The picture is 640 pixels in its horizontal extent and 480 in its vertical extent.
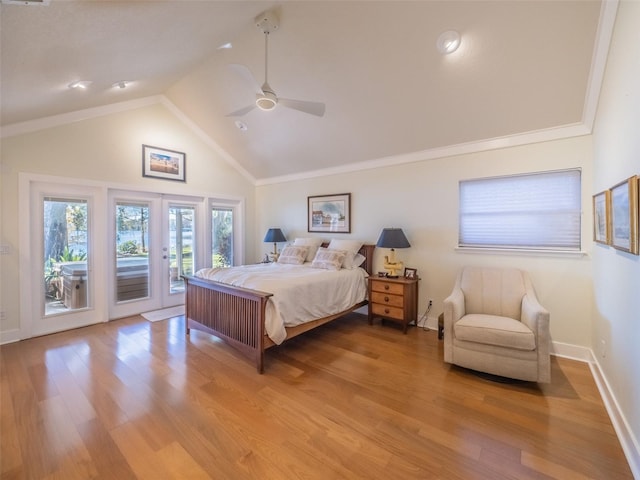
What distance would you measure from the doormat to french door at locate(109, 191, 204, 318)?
15cm

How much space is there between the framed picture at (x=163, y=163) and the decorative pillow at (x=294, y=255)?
2.25 meters

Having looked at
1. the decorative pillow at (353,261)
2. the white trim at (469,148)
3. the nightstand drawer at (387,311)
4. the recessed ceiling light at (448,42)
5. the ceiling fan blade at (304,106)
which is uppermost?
the recessed ceiling light at (448,42)

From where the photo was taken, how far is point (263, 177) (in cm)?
588

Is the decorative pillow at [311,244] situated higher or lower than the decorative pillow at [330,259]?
higher

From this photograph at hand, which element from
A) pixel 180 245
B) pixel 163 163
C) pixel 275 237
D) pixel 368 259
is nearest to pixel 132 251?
pixel 180 245

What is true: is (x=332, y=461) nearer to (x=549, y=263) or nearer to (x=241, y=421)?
(x=241, y=421)

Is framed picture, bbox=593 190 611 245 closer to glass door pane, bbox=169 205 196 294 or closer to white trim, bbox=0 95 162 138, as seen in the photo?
glass door pane, bbox=169 205 196 294

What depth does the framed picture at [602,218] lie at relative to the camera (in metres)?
2.15

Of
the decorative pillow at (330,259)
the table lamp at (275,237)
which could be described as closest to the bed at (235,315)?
the decorative pillow at (330,259)

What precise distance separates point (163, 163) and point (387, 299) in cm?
421

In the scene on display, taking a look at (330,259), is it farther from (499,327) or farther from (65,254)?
(65,254)

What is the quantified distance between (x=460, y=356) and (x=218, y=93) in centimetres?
445

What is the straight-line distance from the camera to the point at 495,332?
7.92 feet

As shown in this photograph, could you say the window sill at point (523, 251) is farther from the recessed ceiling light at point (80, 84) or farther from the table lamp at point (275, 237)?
the recessed ceiling light at point (80, 84)
